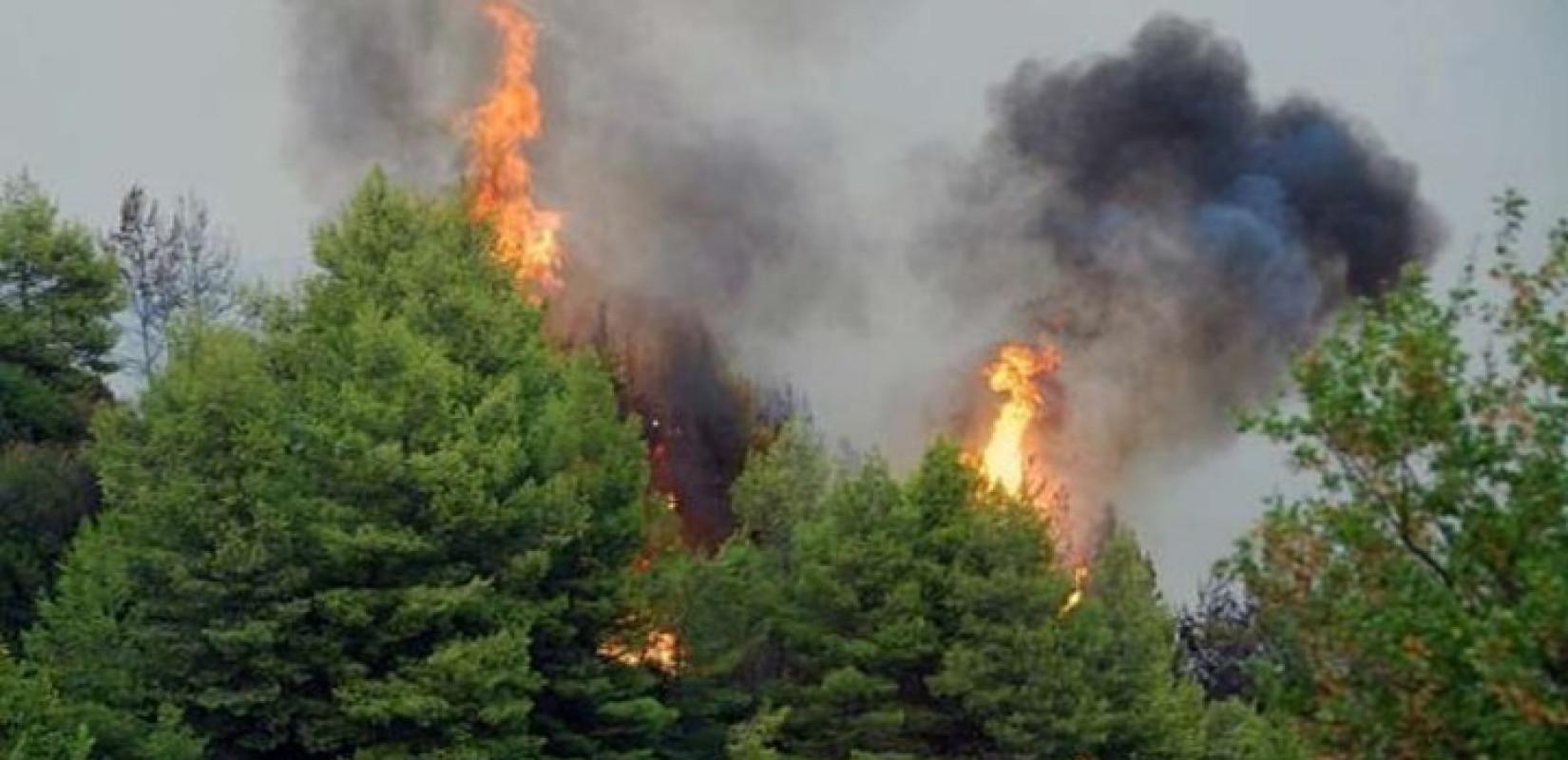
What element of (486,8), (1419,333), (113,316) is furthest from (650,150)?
(1419,333)

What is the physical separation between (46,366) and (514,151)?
27.8m

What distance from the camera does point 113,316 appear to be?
60.9 m

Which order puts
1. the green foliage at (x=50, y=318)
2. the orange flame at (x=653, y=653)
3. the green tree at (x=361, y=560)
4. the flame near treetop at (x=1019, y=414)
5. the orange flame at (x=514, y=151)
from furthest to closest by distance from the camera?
the flame near treetop at (x=1019, y=414) → the orange flame at (x=514, y=151) → the green foliage at (x=50, y=318) → the orange flame at (x=653, y=653) → the green tree at (x=361, y=560)

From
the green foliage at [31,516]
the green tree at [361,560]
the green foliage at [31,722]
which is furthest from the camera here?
the green foliage at [31,516]

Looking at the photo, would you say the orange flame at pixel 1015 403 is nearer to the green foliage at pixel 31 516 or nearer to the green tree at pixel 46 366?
the green tree at pixel 46 366

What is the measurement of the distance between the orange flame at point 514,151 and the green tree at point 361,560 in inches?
1075

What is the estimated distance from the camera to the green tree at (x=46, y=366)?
5091cm

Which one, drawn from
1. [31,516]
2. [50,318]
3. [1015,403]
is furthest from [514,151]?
[31,516]

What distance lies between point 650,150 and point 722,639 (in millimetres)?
44224

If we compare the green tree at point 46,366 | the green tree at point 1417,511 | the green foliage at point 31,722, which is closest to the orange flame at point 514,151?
the green tree at point 46,366

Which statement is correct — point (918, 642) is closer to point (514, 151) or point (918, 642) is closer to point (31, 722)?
point (31, 722)

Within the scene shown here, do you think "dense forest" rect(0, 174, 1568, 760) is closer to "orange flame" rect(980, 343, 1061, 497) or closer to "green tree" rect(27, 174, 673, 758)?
"green tree" rect(27, 174, 673, 758)

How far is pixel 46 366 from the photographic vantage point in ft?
A: 189

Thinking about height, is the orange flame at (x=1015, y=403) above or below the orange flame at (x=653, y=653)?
above
